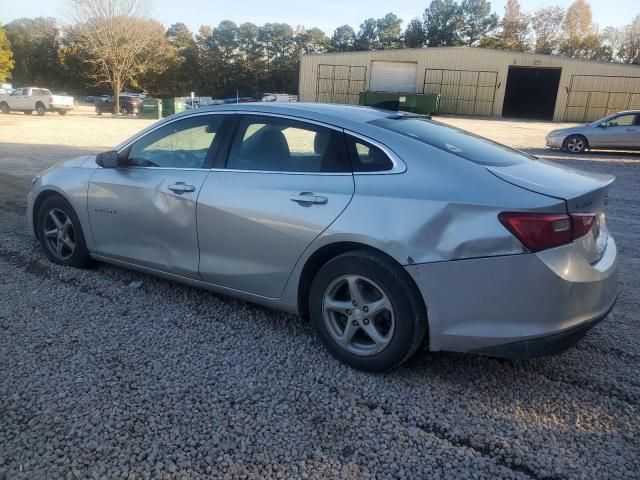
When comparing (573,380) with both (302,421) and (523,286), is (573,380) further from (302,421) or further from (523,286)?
(302,421)

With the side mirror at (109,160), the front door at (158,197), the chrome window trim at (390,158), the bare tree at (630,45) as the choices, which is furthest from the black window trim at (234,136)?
the bare tree at (630,45)

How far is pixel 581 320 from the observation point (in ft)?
8.82

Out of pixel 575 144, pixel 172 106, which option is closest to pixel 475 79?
pixel 172 106

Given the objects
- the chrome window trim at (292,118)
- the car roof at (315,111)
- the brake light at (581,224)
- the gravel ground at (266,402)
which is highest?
the car roof at (315,111)

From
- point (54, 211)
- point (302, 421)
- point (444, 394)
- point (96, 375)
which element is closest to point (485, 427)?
point (444, 394)

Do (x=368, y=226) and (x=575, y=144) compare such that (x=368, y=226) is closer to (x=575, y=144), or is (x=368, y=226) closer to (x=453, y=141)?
(x=453, y=141)

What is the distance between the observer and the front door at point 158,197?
369cm

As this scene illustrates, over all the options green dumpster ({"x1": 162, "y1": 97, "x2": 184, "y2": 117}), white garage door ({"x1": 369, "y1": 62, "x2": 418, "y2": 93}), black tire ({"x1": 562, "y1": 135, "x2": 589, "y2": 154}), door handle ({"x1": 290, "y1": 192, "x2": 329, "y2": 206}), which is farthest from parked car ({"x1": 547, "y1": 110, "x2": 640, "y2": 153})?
white garage door ({"x1": 369, "y1": 62, "x2": 418, "y2": 93})

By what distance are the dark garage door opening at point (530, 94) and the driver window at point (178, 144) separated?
45537mm

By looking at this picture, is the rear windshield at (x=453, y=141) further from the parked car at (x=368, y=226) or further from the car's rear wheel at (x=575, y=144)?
the car's rear wheel at (x=575, y=144)

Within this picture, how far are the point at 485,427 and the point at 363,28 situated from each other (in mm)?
90228

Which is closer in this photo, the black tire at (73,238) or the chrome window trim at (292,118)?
the chrome window trim at (292,118)

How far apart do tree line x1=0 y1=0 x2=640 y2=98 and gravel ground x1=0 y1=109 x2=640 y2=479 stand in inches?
2136

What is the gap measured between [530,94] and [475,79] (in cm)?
672
